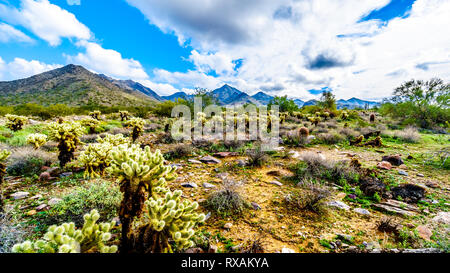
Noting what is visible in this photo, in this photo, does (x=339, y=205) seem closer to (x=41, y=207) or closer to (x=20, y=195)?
(x=41, y=207)

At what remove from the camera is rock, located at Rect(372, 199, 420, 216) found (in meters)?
3.72

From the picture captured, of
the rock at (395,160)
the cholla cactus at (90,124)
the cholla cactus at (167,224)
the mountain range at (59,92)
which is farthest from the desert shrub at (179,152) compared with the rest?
the mountain range at (59,92)

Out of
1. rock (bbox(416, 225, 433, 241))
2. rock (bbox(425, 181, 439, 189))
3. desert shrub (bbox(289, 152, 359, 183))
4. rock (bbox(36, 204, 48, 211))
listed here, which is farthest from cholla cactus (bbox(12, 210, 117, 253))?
rock (bbox(425, 181, 439, 189))

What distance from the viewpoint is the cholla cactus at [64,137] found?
198 inches

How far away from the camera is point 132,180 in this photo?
2176 millimetres

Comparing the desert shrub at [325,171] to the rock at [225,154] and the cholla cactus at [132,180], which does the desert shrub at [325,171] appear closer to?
the rock at [225,154]

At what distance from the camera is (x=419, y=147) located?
9531 millimetres

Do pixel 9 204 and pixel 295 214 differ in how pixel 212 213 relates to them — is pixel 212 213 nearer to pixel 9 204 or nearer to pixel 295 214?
pixel 295 214

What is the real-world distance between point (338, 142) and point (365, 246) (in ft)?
29.9

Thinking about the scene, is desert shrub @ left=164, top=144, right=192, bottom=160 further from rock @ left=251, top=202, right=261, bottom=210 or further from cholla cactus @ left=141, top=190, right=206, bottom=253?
cholla cactus @ left=141, top=190, right=206, bottom=253

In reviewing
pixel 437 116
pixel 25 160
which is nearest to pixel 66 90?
pixel 25 160

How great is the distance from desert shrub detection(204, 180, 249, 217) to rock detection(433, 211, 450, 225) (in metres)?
3.78

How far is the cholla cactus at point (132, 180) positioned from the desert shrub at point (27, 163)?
5060 millimetres

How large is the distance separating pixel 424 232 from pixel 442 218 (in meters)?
0.92
